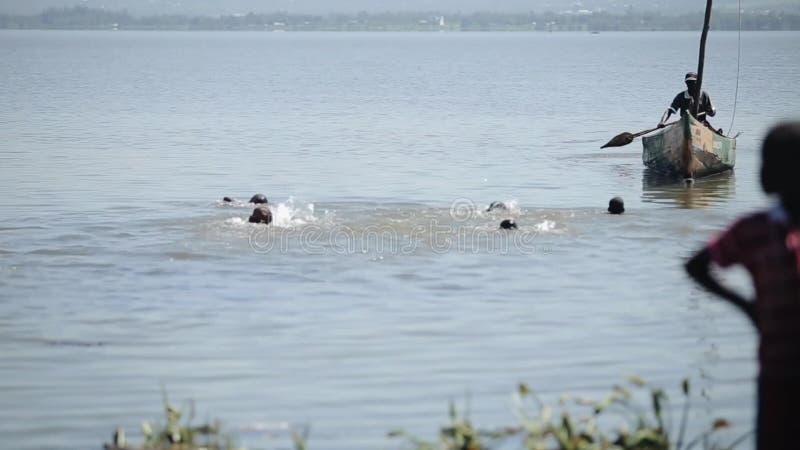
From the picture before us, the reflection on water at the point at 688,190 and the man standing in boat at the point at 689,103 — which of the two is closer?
the reflection on water at the point at 688,190

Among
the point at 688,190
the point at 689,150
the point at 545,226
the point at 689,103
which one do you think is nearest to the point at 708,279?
the point at 545,226

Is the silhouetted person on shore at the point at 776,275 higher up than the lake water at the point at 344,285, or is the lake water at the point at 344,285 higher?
the silhouetted person on shore at the point at 776,275

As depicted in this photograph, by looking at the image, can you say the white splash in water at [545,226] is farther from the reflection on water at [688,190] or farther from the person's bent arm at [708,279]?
the person's bent arm at [708,279]

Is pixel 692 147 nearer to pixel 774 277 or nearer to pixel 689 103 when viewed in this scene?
pixel 689 103

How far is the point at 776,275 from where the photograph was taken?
4957 mm

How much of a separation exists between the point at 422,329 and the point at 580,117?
3263 cm

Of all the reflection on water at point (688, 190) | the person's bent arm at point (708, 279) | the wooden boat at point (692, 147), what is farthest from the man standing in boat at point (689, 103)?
the person's bent arm at point (708, 279)

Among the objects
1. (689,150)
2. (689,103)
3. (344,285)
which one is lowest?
(344,285)

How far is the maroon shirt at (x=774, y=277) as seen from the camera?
494cm

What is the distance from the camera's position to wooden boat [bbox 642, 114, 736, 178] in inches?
858

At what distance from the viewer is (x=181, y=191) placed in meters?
22.3

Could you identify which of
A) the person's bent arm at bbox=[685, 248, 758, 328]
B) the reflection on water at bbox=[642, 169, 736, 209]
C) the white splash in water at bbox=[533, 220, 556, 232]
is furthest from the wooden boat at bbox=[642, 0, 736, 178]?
the person's bent arm at bbox=[685, 248, 758, 328]

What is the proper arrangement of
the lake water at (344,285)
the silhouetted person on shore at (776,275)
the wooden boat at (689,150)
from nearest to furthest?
the silhouetted person on shore at (776,275)
the lake water at (344,285)
the wooden boat at (689,150)

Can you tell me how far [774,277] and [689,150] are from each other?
57.7ft
